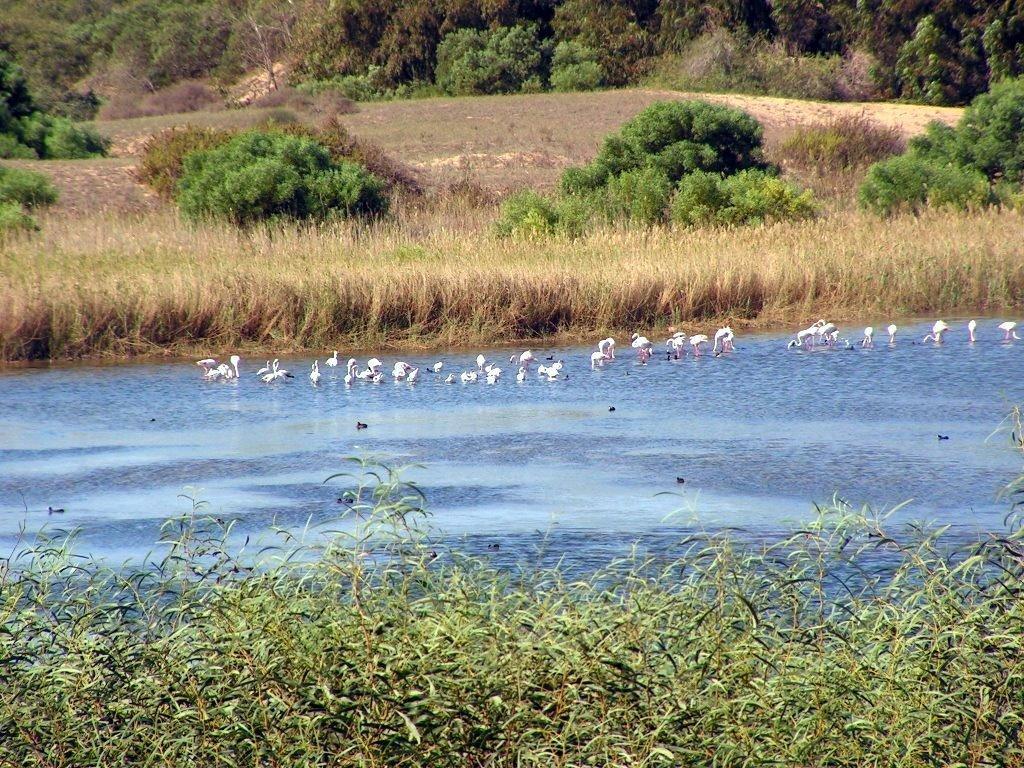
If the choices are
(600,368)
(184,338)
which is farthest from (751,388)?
(184,338)

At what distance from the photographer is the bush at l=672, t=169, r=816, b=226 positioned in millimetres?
26406

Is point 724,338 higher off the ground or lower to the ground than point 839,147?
higher

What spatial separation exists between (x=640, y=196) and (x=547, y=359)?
35.7 ft

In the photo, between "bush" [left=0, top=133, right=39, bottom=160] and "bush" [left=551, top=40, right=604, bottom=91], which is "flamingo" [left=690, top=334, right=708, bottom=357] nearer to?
"bush" [left=0, top=133, right=39, bottom=160]

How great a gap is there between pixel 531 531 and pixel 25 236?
15621mm

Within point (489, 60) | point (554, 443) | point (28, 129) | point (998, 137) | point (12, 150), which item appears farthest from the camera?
point (489, 60)

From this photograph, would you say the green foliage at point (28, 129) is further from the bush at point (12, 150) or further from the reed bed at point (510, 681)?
the reed bed at point (510, 681)

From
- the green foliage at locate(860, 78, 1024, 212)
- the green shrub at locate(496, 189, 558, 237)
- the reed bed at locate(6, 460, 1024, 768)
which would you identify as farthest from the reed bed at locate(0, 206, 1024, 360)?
the reed bed at locate(6, 460, 1024, 768)

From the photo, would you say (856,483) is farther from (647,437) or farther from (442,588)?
(442,588)

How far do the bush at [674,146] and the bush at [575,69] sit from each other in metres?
28.2

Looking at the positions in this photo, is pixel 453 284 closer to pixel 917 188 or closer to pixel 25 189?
pixel 917 188

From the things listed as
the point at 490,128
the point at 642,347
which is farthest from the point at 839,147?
the point at 642,347

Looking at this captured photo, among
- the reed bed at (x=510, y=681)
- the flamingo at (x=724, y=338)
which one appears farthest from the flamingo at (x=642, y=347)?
the reed bed at (x=510, y=681)

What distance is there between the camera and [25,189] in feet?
95.0
